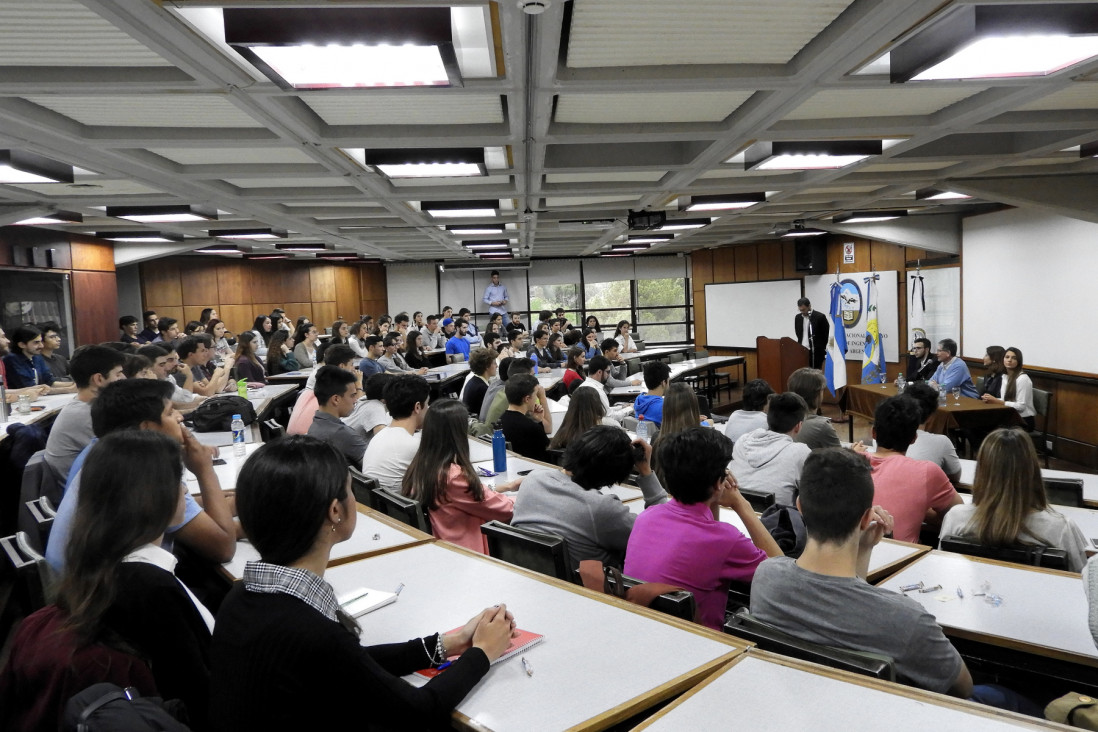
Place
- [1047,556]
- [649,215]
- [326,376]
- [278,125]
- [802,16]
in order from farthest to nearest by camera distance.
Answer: [649,215] → [326,376] → [278,125] → [1047,556] → [802,16]

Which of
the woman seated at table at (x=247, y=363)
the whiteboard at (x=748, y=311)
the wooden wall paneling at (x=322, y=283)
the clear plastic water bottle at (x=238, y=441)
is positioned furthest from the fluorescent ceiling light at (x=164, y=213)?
the whiteboard at (x=748, y=311)

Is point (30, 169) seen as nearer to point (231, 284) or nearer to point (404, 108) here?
point (404, 108)

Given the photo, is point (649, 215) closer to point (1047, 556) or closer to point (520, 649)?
point (1047, 556)

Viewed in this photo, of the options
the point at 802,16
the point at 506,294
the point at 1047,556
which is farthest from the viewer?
the point at 506,294

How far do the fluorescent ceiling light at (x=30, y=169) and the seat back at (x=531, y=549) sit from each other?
11.9ft

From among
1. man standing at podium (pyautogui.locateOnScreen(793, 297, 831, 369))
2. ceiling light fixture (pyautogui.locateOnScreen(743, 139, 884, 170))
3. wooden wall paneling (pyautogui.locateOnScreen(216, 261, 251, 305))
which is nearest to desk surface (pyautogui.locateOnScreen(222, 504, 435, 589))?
ceiling light fixture (pyautogui.locateOnScreen(743, 139, 884, 170))

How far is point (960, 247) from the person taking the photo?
924 centimetres

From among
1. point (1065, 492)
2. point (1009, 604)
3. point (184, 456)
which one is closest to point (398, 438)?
point (184, 456)

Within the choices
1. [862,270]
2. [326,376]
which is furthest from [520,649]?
[862,270]

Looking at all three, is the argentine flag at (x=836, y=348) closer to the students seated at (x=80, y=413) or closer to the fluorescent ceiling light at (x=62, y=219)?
the students seated at (x=80, y=413)

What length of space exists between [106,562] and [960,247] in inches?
405

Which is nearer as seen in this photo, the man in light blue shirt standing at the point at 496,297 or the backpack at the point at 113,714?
the backpack at the point at 113,714

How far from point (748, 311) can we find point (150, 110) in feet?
42.6

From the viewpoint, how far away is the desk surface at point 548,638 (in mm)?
1524
